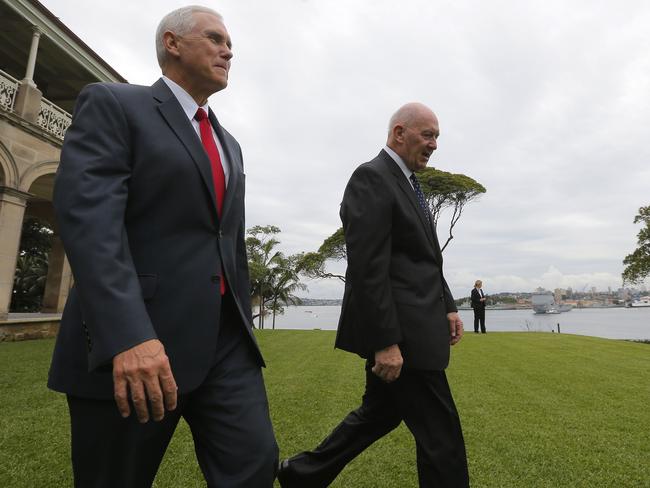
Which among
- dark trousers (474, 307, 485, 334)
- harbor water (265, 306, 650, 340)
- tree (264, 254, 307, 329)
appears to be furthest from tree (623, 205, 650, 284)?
tree (264, 254, 307, 329)

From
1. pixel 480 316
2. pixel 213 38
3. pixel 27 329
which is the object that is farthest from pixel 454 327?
pixel 480 316

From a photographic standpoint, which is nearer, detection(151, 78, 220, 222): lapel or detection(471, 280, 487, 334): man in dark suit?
detection(151, 78, 220, 222): lapel

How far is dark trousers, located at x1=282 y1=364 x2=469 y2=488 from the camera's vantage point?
6.48ft

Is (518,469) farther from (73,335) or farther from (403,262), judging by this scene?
(73,335)

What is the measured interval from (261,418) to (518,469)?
101 inches

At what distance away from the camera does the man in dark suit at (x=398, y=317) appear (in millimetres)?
2014

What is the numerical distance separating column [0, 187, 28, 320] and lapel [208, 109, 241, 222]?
11079 millimetres

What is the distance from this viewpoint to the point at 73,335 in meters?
1.33

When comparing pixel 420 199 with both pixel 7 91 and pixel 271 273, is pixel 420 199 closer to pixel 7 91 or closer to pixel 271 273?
pixel 7 91

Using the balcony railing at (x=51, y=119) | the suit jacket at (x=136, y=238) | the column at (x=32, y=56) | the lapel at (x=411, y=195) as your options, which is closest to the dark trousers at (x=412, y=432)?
the lapel at (x=411, y=195)

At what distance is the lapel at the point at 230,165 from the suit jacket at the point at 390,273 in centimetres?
72

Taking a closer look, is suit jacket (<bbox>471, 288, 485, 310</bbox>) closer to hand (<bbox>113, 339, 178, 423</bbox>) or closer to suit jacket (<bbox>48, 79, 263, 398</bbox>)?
suit jacket (<bbox>48, 79, 263, 398</bbox>)

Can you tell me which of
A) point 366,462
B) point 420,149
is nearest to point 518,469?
point 366,462

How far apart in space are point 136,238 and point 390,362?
4.28 ft
